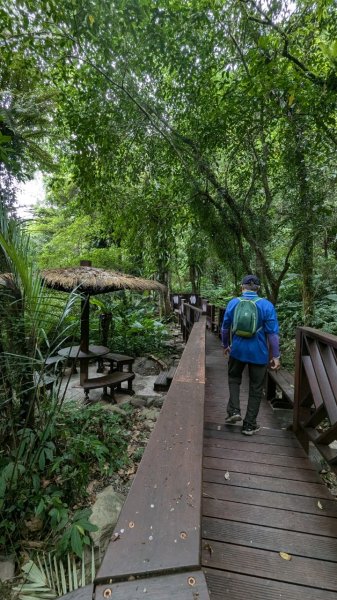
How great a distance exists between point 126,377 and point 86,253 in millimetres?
6323

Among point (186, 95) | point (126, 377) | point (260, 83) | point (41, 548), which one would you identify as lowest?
point (41, 548)

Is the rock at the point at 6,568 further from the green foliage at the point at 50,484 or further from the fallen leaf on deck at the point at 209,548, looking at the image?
the fallen leaf on deck at the point at 209,548

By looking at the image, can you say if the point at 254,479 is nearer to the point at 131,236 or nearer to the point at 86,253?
the point at 131,236

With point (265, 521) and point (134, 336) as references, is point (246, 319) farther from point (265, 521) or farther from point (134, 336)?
point (134, 336)

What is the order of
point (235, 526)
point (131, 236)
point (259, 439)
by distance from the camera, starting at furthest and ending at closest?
1. point (131, 236)
2. point (259, 439)
3. point (235, 526)

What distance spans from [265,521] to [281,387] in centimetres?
170

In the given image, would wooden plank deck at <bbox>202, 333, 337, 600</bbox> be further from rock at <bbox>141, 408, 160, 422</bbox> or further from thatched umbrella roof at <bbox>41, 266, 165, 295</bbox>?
thatched umbrella roof at <bbox>41, 266, 165, 295</bbox>

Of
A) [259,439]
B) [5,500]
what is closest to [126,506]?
[5,500]

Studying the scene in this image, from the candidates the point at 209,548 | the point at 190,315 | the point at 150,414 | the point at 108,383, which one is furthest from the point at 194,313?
the point at 209,548

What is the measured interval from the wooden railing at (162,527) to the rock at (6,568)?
1923mm

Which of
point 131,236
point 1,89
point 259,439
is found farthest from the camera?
point 131,236

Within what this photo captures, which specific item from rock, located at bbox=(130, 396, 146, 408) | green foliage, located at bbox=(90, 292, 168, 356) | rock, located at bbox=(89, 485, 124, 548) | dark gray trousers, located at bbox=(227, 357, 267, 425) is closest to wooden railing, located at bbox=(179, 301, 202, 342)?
green foliage, located at bbox=(90, 292, 168, 356)

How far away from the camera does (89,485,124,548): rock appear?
2.53m

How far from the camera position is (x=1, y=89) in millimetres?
6066
